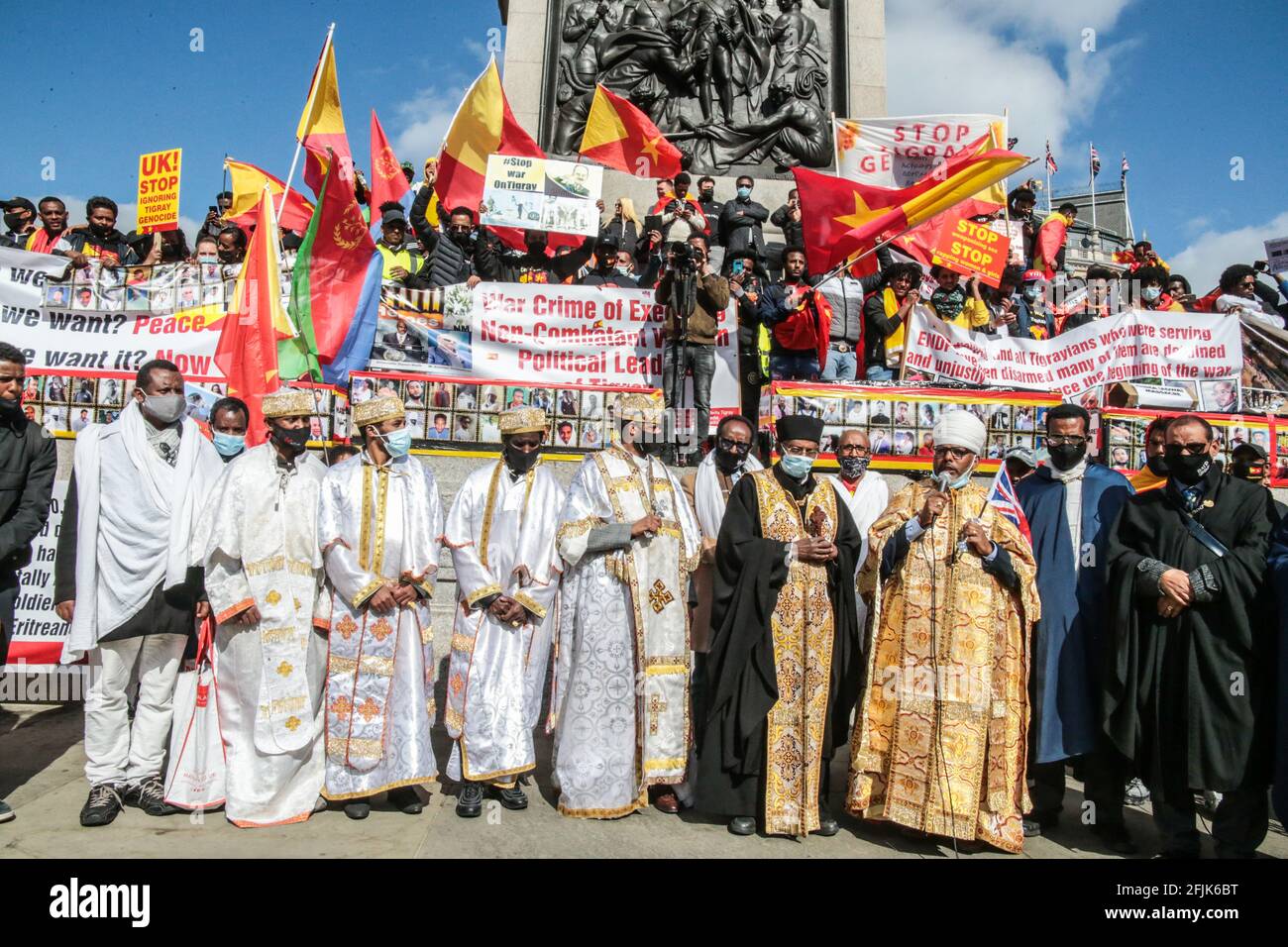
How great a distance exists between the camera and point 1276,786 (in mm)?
4047

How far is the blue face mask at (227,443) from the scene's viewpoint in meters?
5.36

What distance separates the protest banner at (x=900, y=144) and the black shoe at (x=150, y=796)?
29.4 feet

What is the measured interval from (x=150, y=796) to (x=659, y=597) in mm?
2822

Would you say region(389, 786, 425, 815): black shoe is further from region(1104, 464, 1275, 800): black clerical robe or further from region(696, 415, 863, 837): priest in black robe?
region(1104, 464, 1275, 800): black clerical robe

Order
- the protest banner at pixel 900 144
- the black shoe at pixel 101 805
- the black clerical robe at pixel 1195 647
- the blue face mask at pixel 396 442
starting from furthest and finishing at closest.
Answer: the protest banner at pixel 900 144 → the blue face mask at pixel 396 442 → the black shoe at pixel 101 805 → the black clerical robe at pixel 1195 647

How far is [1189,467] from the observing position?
14.7 feet

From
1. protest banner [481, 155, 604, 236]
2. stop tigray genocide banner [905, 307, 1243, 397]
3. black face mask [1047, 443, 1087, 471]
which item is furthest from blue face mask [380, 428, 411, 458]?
stop tigray genocide banner [905, 307, 1243, 397]

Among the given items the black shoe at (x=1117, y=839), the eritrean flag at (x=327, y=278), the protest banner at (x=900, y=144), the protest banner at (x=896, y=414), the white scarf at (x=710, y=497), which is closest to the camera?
the black shoe at (x=1117, y=839)

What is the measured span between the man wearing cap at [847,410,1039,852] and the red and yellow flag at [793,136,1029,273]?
14.1 ft

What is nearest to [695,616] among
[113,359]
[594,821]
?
[594,821]

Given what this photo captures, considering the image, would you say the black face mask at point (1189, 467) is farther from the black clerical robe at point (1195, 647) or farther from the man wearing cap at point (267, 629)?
the man wearing cap at point (267, 629)

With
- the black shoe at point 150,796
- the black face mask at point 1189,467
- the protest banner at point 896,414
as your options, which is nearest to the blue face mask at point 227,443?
the black shoe at point 150,796

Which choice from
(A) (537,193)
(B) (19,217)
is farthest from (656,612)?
(B) (19,217)

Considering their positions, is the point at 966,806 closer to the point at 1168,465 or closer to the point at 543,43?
the point at 1168,465
